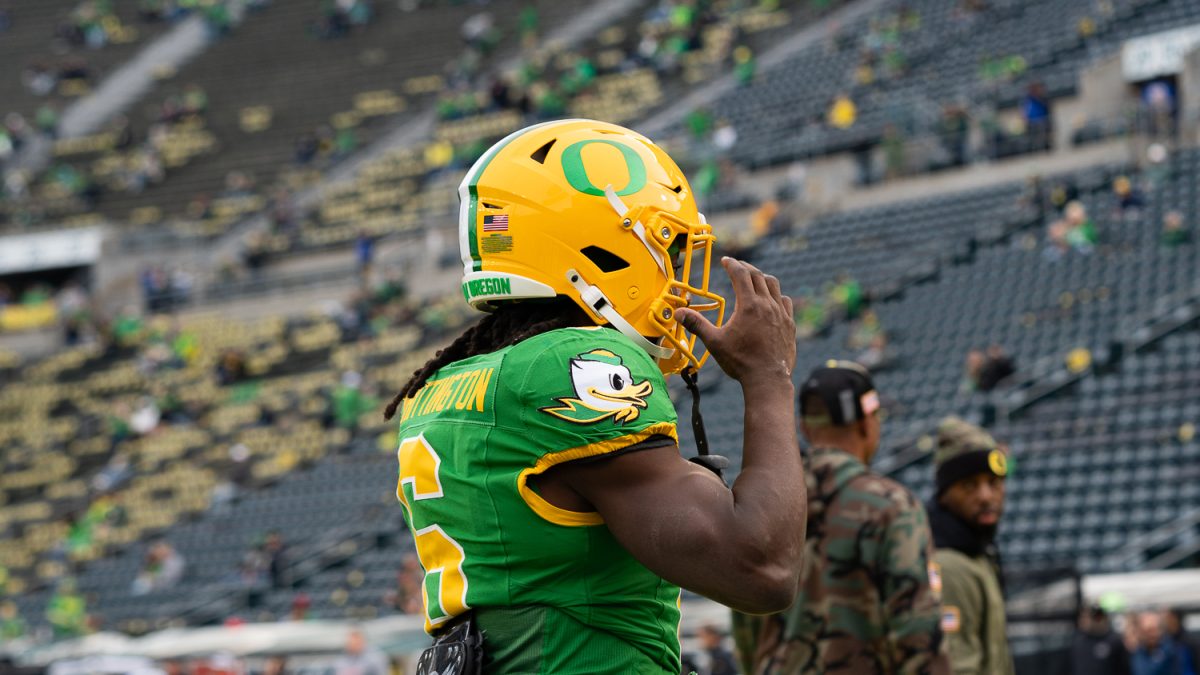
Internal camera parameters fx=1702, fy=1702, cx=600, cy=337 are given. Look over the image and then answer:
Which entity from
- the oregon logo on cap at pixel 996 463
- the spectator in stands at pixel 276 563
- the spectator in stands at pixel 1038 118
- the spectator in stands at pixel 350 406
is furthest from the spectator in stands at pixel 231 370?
the oregon logo on cap at pixel 996 463

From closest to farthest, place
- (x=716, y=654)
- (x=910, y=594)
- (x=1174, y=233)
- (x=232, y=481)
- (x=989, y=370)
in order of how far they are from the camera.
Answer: (x=910, y=594), (x=716, y=654), (x=989, y=370), (x=1174, y=233), (x=232, y=481)

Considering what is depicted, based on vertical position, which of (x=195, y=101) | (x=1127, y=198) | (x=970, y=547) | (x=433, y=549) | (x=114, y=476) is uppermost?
(x=195, y=101)

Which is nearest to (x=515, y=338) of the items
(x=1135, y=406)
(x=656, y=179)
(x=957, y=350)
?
(x=656, y=179)

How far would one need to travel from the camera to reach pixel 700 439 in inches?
114

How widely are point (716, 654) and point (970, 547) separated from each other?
414 centimetres

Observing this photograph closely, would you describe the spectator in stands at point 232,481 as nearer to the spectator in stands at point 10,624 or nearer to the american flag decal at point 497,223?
the spectator in stands at point 10,624

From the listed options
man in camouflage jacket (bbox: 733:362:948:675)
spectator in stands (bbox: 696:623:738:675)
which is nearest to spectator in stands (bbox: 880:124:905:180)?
spectator in stands (bbox: 696:623:738:675)

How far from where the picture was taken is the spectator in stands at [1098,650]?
855cm

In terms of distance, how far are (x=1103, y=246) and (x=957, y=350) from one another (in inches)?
89.5

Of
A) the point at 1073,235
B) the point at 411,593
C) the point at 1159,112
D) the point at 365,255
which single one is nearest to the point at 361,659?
the point at 411,593

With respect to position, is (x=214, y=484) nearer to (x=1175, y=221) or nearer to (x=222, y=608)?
(x=222, y=608)

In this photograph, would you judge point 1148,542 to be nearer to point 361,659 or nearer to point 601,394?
point 361,659

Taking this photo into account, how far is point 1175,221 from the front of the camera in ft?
60.7

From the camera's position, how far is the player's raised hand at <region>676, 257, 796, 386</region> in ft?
8.95
